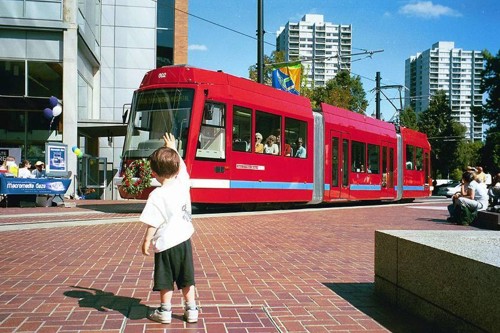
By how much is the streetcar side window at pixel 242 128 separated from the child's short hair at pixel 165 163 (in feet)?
30.0

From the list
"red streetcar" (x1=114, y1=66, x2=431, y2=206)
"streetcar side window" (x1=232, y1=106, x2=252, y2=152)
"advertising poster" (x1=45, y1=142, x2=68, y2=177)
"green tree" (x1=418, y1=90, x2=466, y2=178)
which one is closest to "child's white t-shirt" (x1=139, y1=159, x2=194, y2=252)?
"red streetcar" (x1=114, y1=66, x2=431, y2=206)

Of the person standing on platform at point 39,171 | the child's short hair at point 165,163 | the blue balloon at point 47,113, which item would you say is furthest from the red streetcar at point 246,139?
the blue balloon at point 47,113

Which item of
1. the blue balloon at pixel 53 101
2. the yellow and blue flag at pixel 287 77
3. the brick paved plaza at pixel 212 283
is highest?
the yellow and blue flag at pixel 287 77

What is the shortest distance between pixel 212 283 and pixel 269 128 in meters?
9.45

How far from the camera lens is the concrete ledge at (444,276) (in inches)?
123

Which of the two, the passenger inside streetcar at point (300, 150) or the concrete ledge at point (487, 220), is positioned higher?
the passenger inside streetcar at point (300, 150)

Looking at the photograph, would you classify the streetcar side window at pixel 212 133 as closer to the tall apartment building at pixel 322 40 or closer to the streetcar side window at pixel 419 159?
the streetcar side window at pixel 419 159

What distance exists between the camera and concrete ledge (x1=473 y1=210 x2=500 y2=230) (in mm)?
10969

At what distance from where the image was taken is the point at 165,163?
12.5 ft

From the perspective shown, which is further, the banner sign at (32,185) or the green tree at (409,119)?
the green tree at (409,119)

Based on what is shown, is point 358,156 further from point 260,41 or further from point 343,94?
point 343,94

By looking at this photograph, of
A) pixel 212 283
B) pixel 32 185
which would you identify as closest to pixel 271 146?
pixel 32 185

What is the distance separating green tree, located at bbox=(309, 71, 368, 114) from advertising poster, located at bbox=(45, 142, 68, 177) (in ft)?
64.4

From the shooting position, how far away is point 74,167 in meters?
22.2
